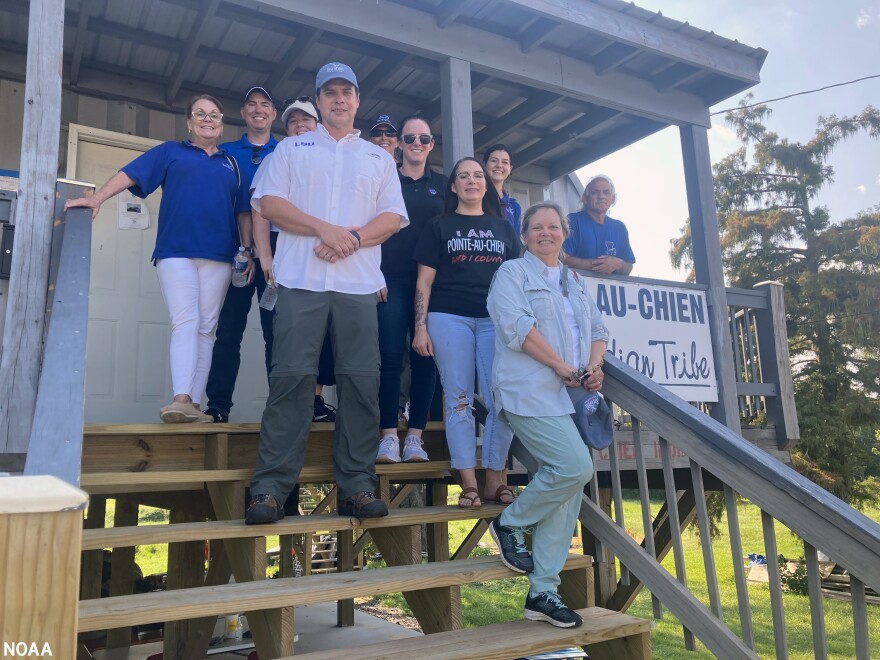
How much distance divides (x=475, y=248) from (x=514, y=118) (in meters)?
3.04

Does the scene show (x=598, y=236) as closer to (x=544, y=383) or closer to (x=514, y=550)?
(x=544, y=383)

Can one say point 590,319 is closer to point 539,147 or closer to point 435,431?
point 435,431

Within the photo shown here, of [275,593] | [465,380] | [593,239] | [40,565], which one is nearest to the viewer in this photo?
[40,565]

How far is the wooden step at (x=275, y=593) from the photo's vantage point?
2051 mm

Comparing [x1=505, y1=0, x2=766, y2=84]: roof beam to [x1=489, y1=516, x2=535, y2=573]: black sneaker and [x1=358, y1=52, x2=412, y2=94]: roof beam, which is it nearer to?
[x1=358, y1=52, x2=412, y2=94]: roof beam

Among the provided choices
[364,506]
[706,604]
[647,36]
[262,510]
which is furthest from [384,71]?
[706,604]

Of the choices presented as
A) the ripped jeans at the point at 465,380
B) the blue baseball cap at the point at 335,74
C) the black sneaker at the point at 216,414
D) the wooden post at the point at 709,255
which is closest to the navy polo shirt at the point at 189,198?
the black sneaker at the point at 216,414

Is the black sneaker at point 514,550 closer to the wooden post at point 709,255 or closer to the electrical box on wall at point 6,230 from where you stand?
the electrical box on wall at point 6,230

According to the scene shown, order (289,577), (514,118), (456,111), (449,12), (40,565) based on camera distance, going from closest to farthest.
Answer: (40,565) < (289,577) < (449,12) < (456,111) < (514,118)

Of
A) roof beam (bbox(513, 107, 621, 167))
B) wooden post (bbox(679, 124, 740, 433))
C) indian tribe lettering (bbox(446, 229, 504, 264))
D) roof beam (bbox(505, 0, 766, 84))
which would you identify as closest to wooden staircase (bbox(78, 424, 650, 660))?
indian tribe lettering (bbox(446, 229, 504, 264))

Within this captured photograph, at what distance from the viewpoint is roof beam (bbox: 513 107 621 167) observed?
6074 mm

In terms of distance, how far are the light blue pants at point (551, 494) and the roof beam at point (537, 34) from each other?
9.88ft

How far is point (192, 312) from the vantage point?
3.25m

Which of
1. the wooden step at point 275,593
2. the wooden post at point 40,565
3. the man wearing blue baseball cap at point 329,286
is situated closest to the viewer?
the wooden post at point 40,565
